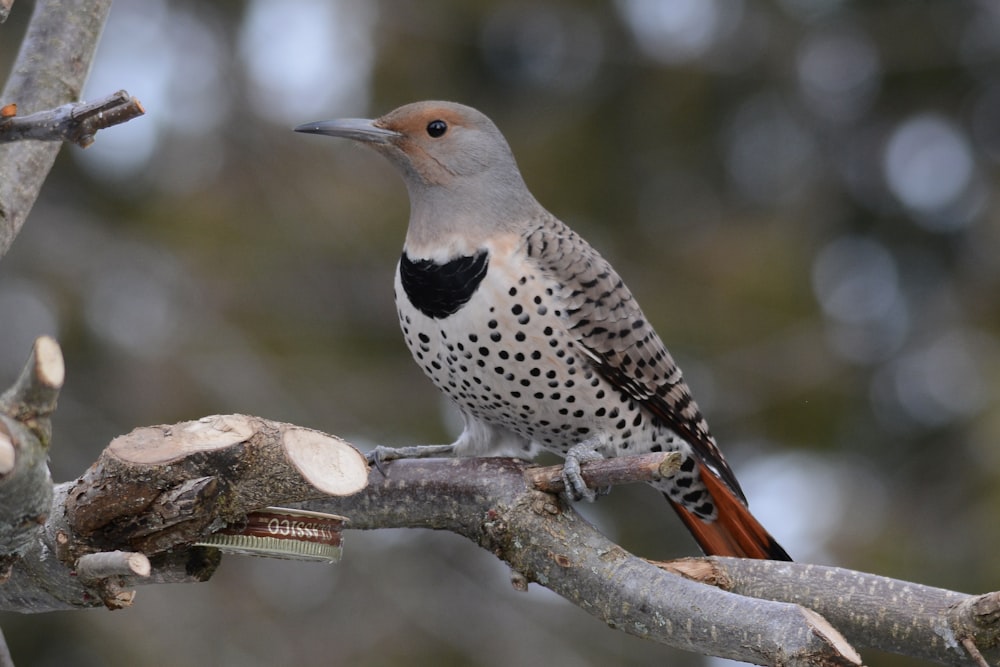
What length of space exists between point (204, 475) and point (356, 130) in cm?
168

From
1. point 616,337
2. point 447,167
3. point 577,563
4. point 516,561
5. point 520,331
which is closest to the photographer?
point 577,563

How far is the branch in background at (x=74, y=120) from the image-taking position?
210 centimetres

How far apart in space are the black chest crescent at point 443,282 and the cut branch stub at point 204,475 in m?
1.11

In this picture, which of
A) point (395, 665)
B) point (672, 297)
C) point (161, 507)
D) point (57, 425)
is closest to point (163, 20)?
point (57, 425)

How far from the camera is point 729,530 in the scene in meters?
3.72

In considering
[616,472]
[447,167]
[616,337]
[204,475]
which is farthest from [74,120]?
[616,337]

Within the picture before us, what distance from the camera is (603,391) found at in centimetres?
365

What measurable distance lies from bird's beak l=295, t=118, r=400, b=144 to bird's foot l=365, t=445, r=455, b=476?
3.09ft

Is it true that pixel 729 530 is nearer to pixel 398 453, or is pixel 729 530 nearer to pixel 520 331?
pixel 520 331

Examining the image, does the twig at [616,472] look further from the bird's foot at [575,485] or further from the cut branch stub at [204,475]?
the cut branch stub at [204,475]

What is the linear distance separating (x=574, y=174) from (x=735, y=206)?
3.63 ft

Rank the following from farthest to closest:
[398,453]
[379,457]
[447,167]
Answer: [447,167] < [398,453] < [379,457]

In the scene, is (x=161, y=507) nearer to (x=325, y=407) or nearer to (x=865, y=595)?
(x=865, y=595)

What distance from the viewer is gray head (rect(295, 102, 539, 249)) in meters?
3.73
